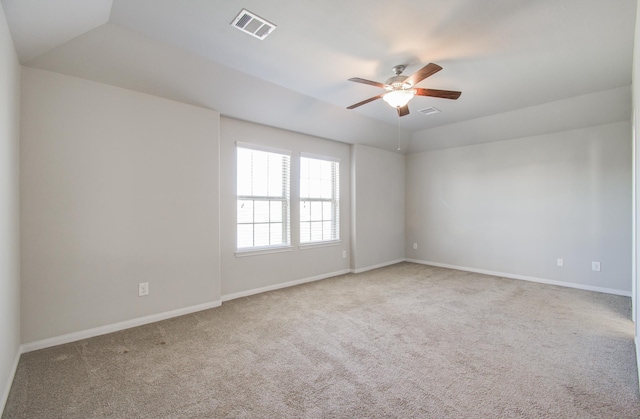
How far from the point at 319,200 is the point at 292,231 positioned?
78 cm

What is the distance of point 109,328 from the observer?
2.79m

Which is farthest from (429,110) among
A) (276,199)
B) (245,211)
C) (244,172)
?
(245,211)

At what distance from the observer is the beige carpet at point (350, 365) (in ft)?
5.79

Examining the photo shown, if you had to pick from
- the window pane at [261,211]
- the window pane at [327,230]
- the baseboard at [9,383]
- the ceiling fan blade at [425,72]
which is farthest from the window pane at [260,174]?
the baseboard at [9,383]

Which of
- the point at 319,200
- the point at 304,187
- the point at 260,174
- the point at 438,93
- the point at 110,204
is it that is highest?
the point at 438,93

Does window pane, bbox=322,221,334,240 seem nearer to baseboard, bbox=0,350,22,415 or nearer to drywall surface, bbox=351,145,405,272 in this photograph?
drywall surface, bbox=351,145,405,272

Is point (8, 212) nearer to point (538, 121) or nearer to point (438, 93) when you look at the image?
point (438, 93)

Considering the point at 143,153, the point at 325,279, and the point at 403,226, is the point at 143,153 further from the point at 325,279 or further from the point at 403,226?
the point at 403,226

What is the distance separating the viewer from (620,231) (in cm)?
404

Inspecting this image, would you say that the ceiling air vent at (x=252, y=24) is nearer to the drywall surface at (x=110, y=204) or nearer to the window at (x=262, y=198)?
the drywall surface at (x=110, y=204)

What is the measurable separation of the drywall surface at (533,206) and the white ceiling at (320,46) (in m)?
0.88

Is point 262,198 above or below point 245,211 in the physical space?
above

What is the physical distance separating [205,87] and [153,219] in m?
1.58

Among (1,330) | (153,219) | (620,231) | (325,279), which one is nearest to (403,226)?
(325,279)
